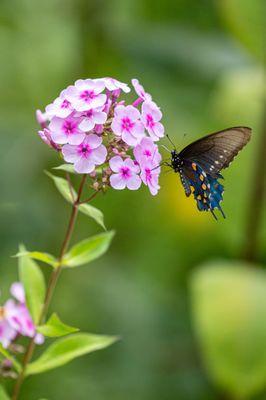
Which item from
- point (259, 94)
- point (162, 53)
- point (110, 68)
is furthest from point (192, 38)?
point (259, 94)

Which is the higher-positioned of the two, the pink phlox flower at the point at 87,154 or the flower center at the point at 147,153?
the pink phlox flower at the point at 87,154

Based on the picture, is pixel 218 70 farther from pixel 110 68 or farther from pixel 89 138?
pixel 89 138

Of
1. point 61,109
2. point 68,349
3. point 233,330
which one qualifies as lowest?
point 233,330

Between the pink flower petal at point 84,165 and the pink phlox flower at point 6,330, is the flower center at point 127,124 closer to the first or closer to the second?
the pink flower petal at point 84,165

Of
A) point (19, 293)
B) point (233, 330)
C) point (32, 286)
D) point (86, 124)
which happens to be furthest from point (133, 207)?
point (86, 124)

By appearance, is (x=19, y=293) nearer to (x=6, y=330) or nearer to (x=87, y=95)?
(x=6, y=330)

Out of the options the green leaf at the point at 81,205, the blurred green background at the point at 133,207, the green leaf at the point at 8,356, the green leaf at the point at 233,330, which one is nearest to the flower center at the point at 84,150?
the green leaf at the point at 81,205
